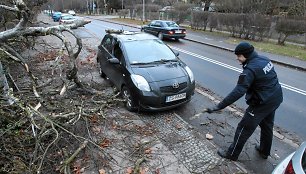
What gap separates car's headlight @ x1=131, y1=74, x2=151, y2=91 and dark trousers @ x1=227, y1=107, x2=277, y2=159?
225 cm

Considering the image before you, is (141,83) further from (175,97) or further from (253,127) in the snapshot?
(253,127)

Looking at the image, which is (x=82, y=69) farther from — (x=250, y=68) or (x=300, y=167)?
(x=300, y=167)

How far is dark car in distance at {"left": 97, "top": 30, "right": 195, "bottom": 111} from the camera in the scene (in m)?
5.73

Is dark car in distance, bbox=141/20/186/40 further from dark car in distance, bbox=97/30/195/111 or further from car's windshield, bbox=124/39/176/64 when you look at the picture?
car's windshield, bbox=124/39/176/64

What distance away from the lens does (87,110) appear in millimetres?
5164

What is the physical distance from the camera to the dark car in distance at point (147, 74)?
5.73 m

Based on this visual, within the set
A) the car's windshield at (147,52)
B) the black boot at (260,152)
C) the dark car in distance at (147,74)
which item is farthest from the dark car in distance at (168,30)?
the black boot at (260,152)

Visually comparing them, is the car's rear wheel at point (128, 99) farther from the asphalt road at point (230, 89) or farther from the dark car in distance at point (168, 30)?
the dark car in distance at point (168, 30)

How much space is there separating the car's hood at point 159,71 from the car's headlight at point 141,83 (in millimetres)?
91

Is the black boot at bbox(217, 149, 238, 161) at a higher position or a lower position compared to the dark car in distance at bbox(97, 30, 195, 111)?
lower

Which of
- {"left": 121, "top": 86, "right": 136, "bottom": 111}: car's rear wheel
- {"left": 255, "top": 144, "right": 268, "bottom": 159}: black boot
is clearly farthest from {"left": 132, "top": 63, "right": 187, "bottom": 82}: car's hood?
{"left": 255, "top": 144, "right": 268, "bottom": 159}: black boot

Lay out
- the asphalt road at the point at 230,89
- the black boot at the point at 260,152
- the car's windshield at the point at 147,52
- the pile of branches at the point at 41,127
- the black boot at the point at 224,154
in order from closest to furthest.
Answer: the pile of branches at the point at 41,127 → the black boot at the point at 224,154 → the black boot at the point at 260,152 → the asphalt road at the point at 230,89 → the car's windshield at the point at 147,52

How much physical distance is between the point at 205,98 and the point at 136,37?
270 centimetres

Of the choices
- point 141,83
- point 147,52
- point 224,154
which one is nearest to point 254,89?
point 224,154
